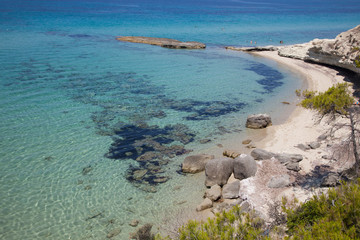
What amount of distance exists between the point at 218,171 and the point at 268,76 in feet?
80.8

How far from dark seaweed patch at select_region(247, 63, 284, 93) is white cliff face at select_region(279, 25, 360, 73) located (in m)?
6.10

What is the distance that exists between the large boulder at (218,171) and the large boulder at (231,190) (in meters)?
0.45

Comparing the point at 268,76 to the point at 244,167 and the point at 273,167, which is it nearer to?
the point at 273,167

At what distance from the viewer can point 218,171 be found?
41.1 feet

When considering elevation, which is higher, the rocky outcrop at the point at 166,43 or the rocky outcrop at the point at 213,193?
the rocky outcrop at the point at 166,43

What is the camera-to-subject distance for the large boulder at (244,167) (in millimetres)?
12473

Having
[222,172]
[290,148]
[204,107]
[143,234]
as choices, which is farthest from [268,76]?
[143,234]

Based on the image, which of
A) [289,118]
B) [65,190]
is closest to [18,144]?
[65,190]

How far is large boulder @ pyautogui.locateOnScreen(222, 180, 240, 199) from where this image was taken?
452 inches

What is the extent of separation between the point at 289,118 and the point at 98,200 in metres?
16.0

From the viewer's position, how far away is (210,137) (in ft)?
56.0

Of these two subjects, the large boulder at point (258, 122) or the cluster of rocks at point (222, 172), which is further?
the large boulder at point (258, 122)

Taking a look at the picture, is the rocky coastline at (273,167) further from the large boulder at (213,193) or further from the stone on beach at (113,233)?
the stone on beach at (113,233)

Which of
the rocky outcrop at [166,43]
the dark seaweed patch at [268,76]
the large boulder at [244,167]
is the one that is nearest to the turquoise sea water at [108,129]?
the dark seaweed patch at [268,76]
